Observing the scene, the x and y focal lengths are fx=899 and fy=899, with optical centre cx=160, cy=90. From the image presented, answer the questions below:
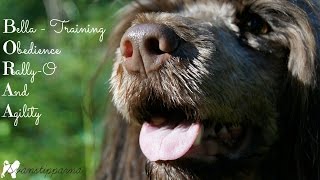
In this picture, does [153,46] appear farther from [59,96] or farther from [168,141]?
[59,96]

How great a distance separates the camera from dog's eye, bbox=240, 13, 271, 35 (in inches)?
183

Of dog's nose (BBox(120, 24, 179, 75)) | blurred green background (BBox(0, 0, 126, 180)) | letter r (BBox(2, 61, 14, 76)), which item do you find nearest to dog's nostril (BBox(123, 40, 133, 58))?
dog's nose (BBox(120, 24, 179, 75))

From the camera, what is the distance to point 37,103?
245 inches

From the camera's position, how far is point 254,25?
4707 millimetres

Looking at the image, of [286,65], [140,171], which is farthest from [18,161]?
[286,65]

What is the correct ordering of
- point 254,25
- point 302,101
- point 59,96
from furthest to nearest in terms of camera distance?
1. point 59,96
2. point 254,25
3. point 302,101

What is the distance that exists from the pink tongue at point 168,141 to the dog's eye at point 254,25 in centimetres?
63

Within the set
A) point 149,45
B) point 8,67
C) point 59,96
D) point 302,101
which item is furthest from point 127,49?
point 59,96

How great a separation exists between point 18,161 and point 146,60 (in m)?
2.18

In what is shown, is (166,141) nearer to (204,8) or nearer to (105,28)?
(204,8)

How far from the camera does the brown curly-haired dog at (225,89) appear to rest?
14.0 ft

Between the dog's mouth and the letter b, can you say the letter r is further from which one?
the dog's mouth

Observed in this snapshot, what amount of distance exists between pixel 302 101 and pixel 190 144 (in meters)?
0.62

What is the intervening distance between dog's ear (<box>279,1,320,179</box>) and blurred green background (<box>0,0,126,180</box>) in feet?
5.17
